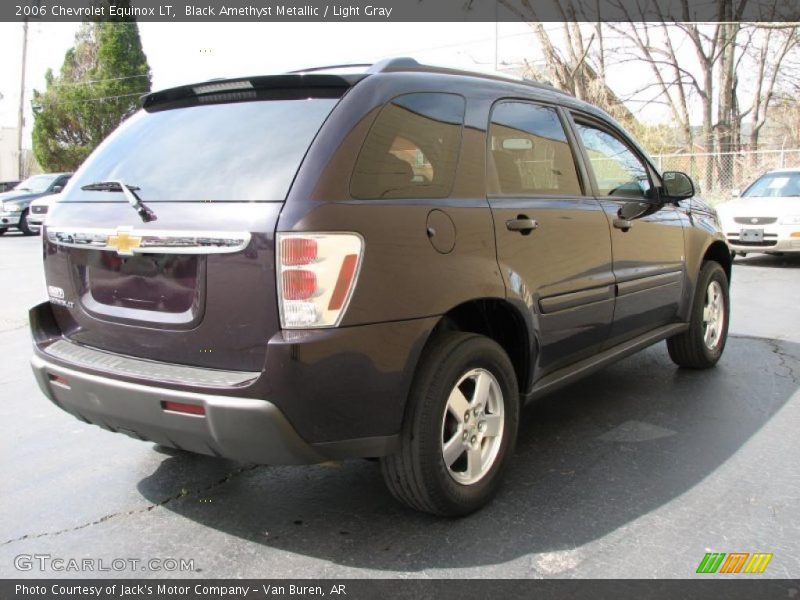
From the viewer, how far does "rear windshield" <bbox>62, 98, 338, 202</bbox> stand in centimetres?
254

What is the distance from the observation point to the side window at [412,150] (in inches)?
103

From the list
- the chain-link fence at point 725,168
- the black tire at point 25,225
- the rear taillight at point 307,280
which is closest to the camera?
the rear taillight at point 307,280

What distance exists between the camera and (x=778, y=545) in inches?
109

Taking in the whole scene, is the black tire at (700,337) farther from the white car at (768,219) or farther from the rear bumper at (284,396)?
the white car at (768,219)

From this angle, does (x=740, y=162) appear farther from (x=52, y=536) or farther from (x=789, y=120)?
(x=52, y=536)

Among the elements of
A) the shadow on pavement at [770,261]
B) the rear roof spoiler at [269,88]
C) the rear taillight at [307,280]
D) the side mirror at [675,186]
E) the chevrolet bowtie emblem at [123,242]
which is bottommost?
the shadow on pavement at [770,261]

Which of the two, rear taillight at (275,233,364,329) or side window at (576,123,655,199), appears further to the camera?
side window at (576,123,655,199)

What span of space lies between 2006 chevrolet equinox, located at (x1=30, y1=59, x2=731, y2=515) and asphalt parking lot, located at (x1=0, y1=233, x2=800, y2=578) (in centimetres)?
27

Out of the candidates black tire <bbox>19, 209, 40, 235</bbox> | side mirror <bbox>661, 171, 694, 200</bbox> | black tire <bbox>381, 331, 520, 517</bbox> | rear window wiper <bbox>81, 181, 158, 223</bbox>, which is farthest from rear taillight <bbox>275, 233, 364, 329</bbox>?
black tire <bbox>19, 209, 40, 235</bbox>

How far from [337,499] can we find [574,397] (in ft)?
6.97

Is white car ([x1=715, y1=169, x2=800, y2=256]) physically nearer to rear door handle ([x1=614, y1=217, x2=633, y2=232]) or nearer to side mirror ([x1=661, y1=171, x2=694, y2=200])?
side mirror ([x1=661, y1=171, x2=694, y2=200])

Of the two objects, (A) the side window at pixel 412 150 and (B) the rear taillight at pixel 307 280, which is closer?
(B) the rear taillight at pixel 307 280

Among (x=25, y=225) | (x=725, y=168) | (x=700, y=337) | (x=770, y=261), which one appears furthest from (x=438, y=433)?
(x=725, y=168)

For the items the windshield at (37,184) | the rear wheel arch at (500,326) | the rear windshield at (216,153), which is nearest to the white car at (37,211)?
the windshield at (37,184)
